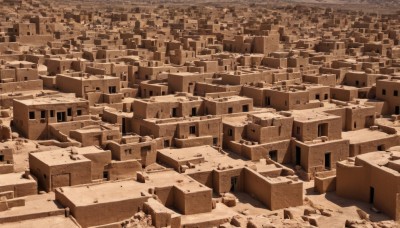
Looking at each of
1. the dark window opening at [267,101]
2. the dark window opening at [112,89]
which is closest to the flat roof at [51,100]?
the dark window opening at [112,89]

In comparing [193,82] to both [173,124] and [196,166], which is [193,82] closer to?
[173,124]

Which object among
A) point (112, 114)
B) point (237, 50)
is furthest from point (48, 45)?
point (112, 114)

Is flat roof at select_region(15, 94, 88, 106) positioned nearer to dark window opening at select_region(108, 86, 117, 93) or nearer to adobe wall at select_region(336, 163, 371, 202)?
dark window opening at select_region(108, 86, 117, 93)

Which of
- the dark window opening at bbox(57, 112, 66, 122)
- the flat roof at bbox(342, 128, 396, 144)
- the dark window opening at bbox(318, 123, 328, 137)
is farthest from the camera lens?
the flat roof at bbox(342, 128, 396, 144)

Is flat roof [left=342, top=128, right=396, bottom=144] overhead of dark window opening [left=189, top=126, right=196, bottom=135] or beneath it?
beneath

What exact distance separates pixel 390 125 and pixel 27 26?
45.0 metres

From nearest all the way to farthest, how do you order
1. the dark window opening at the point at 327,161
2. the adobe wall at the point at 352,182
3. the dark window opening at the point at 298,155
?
the adobe wall at the point at 352,182 → the dark window opening at the point at 327,161 → the dark window opening at the point at 298,155

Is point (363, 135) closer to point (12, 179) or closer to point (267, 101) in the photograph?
point (267, 101)

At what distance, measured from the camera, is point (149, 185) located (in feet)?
94.5

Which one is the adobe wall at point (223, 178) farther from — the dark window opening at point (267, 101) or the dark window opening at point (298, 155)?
the dark window opening at point (267, 101)

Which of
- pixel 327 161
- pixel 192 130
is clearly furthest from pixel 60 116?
pixel 327 161

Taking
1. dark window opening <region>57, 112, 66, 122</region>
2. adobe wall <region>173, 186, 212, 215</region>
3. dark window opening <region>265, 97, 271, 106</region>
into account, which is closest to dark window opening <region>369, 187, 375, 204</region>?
adobe wall <region>173, 186, 212, 215</region>

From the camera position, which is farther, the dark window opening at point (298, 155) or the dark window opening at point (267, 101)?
the dark window opening at point (267, 101)

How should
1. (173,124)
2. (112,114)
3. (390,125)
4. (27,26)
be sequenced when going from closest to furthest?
(173,124) < (112,114) < (390,125) < (27,26)
